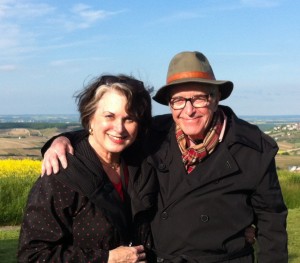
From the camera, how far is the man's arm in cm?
290

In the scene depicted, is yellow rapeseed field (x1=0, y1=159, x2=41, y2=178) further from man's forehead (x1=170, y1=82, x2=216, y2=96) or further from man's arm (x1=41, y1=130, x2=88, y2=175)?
man's forehead (x1=170, y1=82, x2=216, y2=96)

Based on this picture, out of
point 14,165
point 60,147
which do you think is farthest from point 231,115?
point 14,165

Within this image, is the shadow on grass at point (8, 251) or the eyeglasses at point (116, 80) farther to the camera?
the shadow on grass at point (8, 251)

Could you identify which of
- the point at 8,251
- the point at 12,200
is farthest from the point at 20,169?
the point at 8,251

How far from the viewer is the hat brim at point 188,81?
323 centimetres

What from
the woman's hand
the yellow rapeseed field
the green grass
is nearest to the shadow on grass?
the green grass

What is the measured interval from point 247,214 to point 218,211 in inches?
7.4

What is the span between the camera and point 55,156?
9.68ft

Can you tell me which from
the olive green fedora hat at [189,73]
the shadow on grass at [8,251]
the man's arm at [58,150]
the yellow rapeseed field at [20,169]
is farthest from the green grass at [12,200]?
the olive green fedora hat at [189,73]

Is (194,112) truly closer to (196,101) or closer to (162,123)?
(196,101)

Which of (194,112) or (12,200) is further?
(12,200)

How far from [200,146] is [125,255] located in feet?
2.58

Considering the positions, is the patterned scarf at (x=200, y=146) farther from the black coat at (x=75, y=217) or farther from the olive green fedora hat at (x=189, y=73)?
the black coat at (x=75, y=217)

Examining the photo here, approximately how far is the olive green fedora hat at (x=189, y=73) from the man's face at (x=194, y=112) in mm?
51
